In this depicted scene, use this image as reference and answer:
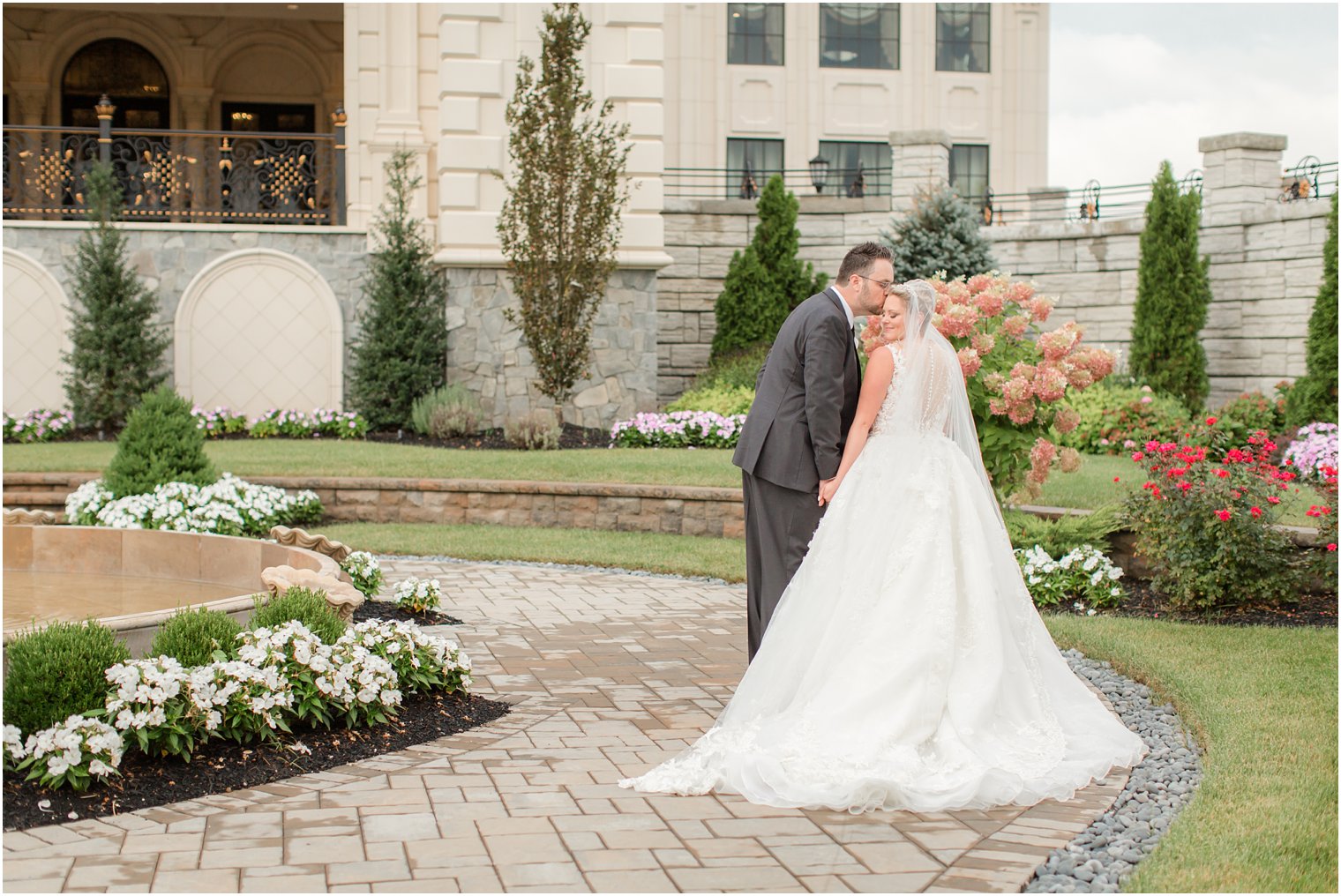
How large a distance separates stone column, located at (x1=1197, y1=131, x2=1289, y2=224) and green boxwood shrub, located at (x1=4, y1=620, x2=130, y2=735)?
17.2 meters

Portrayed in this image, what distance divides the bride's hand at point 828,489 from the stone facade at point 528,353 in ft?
40.3

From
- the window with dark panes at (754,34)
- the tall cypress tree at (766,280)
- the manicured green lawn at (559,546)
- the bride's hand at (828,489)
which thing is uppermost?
the window with dark panes at (754,34)

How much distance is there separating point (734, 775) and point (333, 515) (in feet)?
29.6

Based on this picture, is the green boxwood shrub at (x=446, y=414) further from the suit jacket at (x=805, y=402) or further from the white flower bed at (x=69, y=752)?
the white flower bed at (x=69, y=752)

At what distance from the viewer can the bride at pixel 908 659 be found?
16.0ft

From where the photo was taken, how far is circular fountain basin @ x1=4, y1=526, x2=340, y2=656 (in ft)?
25.3

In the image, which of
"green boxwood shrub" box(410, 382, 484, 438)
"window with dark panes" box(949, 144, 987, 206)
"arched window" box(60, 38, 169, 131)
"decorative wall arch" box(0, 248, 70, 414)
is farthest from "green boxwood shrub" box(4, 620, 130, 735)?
"window with dark panes" box(949, 144, 987, 206)

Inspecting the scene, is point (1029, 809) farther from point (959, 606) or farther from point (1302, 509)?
point (1302, 509)

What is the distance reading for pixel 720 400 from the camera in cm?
1781

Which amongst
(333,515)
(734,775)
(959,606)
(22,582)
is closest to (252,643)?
(734,775)

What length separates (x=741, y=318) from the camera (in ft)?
65.9

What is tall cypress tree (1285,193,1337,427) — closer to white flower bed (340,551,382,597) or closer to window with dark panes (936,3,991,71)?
white flower bed (340,551,382,597)

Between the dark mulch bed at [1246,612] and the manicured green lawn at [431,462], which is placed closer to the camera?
the dark mulch bed at [1246,612]

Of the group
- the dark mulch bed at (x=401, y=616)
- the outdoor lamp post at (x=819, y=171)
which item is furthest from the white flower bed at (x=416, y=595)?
the outdoor lamp post at (x=819, y=171)
